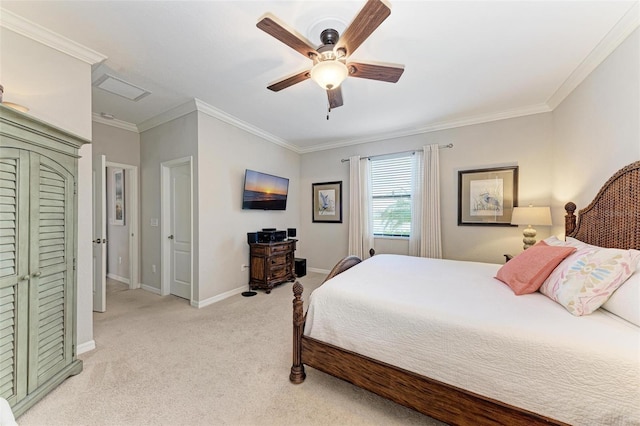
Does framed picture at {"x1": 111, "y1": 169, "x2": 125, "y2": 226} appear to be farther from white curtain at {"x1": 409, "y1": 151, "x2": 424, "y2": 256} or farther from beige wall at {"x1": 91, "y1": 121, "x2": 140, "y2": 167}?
white curtain at {"x1": 409, "y1": 151, "x2": 424, "y2": 256}

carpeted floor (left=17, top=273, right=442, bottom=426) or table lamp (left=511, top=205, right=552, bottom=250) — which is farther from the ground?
table lamp (left=511, top=205, right=552, bottom=250)

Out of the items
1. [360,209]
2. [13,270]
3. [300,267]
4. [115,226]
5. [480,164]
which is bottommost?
[300,267]

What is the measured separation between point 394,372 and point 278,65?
2.65m

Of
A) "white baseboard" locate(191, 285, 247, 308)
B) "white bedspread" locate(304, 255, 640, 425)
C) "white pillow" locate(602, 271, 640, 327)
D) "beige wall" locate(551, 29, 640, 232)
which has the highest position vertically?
"beige wall" locate(551, 29, 640, 232)

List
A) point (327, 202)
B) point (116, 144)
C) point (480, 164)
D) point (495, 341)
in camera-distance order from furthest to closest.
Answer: point (327, 202) < point (116, 144) < point (480, 164) < point (495, 341)

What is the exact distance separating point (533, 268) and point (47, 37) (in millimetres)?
4100

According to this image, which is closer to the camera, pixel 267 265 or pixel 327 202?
pixel 267 265

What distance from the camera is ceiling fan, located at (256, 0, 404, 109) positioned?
1394 millimetres

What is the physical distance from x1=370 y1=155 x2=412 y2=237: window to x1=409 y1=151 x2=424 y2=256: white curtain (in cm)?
16

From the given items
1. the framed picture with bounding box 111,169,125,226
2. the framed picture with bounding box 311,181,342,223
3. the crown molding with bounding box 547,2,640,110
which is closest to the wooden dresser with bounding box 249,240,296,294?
the framed picture with bounding box 311,181,342,223

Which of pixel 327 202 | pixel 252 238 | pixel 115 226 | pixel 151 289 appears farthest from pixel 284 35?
pixel 115 226

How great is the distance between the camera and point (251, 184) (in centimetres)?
390

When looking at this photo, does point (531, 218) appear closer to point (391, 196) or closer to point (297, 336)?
point (391, 196)

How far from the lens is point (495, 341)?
3.90 feet
